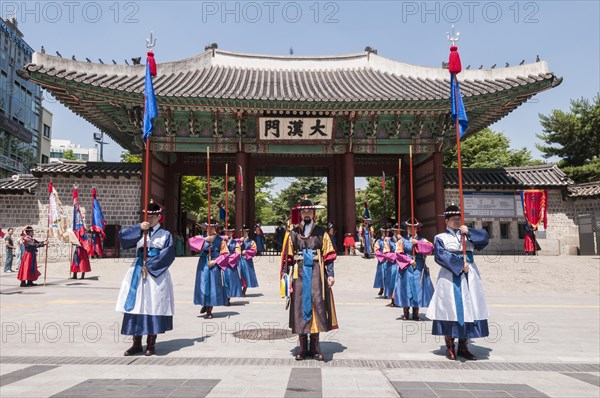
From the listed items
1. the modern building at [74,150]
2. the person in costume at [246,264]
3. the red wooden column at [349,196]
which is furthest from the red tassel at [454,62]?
the modern building at [74,150]

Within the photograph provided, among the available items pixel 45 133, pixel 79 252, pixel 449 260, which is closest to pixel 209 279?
pixel 449 260

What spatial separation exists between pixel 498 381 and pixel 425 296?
12.5 ft

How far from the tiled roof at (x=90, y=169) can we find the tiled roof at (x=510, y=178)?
45.4ft

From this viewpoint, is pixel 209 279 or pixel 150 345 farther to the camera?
pixel 209 279

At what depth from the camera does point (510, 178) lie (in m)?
20.1

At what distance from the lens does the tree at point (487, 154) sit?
31.8m

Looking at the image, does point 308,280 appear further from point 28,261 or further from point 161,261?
point 28,261

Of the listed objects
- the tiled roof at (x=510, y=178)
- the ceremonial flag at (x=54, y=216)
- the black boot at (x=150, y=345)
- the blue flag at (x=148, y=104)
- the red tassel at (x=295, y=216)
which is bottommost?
the black boot at (x=150, y=345)

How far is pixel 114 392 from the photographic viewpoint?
370 centimetres

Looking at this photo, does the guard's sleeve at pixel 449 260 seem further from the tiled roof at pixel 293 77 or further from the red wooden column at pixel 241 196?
the red wooden column at pixel 241 196

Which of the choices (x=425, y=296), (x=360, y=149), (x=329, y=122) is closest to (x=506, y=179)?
(x=360, y=149)

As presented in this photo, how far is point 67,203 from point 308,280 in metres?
16.1

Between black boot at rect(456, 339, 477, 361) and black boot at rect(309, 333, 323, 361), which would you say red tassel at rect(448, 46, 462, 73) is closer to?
black boot at rect(456, 339, 477, 361)

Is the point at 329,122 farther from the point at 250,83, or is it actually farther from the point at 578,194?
the point at 578,194
